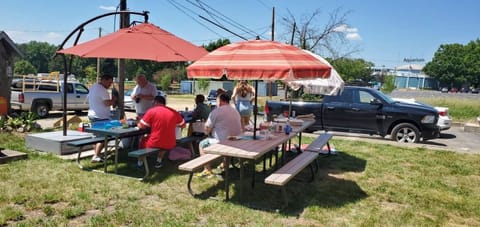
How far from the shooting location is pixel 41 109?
48.9 ft

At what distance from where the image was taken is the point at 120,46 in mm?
6090

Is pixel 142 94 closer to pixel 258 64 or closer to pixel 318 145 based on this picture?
pixel 318 145

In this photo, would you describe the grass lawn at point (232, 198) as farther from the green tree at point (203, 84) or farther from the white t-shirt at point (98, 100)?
the green tree at point (203, 84)

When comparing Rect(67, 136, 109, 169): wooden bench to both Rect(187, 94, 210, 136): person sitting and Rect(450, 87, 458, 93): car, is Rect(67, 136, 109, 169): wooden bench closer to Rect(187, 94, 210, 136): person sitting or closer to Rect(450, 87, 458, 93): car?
Rect(187, 94, 210, 136): person sitting

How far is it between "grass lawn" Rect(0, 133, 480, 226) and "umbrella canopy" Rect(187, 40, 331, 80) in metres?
1.64

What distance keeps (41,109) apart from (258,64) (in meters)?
13.5

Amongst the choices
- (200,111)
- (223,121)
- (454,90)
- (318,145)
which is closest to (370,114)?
(318,145)

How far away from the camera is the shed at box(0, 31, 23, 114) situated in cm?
1055

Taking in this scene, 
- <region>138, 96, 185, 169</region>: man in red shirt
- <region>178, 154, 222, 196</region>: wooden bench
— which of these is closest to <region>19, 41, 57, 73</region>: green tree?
<region>138, 96, 185, 169</region>: man in red shirt

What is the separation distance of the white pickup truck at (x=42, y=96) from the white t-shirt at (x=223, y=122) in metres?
10.4

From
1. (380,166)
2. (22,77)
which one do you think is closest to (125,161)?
(380,166)

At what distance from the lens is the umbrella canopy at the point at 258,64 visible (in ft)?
13.8

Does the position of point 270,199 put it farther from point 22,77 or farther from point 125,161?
point 22,77

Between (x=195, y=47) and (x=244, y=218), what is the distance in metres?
4.31
